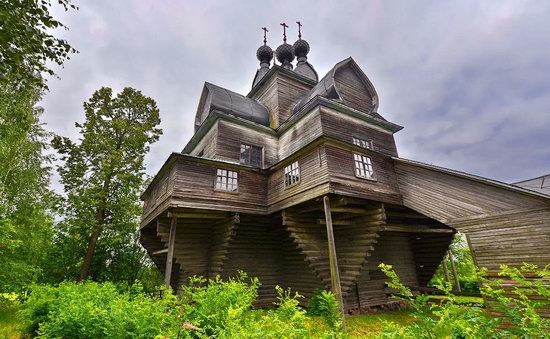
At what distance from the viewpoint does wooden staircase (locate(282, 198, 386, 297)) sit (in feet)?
33.1

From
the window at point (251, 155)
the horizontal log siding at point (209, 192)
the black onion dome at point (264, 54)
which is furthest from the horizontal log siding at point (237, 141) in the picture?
the black onion dome at point (264, 54)

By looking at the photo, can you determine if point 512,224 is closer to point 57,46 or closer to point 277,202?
point 277,202

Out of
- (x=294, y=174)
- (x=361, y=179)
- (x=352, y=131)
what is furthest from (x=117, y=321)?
(x=352, y=131)

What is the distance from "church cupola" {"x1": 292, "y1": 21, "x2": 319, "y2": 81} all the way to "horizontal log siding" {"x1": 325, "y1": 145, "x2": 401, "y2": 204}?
35.3 ft

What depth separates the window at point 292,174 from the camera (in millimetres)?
10902

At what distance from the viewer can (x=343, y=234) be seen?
1124cm

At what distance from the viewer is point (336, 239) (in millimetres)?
11398

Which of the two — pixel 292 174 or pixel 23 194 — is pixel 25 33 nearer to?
pixel 292 174

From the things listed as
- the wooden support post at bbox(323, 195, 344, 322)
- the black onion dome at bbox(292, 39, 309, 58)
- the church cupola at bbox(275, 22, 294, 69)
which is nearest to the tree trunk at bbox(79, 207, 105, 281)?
the wooden support post at bbox(323, 195, 344, 322)

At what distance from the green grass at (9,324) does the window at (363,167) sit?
12632mm

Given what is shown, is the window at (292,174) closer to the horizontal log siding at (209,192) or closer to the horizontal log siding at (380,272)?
the horizontal log siding at (209,192)

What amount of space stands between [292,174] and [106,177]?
12204mm

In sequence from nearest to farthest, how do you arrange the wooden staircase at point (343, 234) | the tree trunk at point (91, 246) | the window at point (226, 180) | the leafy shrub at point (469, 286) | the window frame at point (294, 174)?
the wooden staircase at point (343, 234) < the window frame at point (294, 174) < the window at point (226, 180) < the tree trunk at point (91, 246) < the leafy shrub at point (469, 286)

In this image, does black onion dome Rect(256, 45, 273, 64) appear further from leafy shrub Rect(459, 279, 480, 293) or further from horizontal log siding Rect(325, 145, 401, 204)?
leafy shrub Rect(459, 279, 480, 293)
